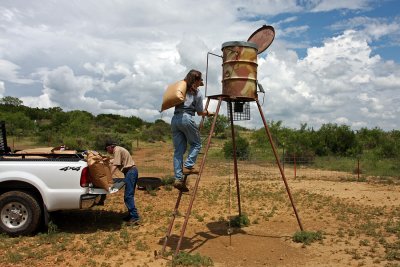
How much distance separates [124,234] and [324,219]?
170 inches

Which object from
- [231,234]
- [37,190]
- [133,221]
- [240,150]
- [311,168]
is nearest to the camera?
[37,190]

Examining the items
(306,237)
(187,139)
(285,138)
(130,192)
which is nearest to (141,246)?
(130,192)

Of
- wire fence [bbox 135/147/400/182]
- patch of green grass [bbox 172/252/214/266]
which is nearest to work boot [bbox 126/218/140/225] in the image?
patch of green grass [bbox 172/252/214/266]

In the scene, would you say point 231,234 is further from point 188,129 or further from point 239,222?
point 188,129

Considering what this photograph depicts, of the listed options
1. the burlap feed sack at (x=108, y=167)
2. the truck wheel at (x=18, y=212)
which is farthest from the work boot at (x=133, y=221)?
the truck wheel at (x=18, y=212)

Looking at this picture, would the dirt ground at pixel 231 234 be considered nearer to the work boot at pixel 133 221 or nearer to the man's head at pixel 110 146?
the work boot at pixel 133 221

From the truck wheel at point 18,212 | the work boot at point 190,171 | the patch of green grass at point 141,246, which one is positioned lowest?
the patch of green grass at point 141,246

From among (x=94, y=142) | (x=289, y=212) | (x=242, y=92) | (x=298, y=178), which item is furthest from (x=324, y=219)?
(x=94, y=142)

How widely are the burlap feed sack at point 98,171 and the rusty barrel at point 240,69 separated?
2.51m

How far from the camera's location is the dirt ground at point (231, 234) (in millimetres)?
5973

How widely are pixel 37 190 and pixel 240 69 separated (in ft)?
13.3

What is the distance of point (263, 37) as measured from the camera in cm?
731

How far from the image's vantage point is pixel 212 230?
7.80 m

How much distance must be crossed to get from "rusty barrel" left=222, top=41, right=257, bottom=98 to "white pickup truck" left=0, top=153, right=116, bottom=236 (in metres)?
2.87
